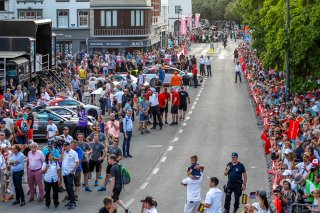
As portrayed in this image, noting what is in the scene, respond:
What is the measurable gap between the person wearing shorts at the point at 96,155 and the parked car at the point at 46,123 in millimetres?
6618

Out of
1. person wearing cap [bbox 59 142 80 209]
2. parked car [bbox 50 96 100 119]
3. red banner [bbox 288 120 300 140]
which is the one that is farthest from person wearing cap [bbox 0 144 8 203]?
parked car [bbox 50 96 100 119]

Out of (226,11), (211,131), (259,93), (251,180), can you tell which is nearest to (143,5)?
(259,93)

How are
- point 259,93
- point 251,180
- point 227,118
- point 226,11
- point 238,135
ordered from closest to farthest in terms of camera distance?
point 251,180
point 238,135
point 227,118
point 259,93
point 226,11

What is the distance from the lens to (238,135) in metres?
30.9

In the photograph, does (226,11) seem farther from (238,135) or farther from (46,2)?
(238,135)

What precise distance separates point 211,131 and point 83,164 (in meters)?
11.8

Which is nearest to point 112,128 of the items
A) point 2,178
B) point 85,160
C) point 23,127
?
point 23,127

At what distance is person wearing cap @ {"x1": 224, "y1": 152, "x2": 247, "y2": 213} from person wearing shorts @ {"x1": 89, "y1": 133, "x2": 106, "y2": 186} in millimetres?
4325

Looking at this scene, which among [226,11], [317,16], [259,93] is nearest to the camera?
[317,16]

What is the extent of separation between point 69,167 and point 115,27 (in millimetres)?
53874

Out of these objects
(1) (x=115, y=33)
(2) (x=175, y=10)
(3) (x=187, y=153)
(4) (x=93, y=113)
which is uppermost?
(2) (x=175, y=10)

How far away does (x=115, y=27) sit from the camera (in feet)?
238

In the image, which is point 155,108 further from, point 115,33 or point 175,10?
point 175,10

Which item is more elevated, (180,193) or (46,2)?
(46,2)
